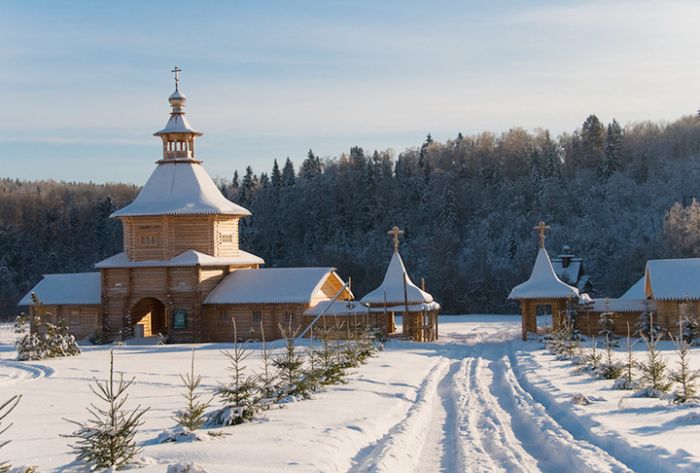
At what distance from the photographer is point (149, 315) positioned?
4016 cm

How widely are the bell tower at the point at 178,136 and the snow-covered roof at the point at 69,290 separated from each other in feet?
21.6

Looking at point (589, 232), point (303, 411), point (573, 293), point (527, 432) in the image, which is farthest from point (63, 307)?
point (589, 232)

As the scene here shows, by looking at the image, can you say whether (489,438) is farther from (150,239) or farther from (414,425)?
(150,239)

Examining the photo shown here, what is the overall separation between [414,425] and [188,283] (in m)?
24.2

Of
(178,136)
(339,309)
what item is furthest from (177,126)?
(339,309)

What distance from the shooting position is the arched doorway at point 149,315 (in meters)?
38.8

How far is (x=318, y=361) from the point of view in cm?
1812

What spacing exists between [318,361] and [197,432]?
6.97 meters

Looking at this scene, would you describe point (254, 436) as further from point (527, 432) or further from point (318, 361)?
point (318, 361)

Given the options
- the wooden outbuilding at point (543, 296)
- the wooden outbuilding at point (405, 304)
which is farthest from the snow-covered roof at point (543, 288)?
the wooden outbuilding at point (405, 304)

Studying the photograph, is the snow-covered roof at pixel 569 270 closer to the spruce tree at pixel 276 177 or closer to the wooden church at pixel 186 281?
the wooden church at pixel 186 281

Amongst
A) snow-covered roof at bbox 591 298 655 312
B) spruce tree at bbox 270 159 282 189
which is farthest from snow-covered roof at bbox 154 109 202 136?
spruce tree at bbox 270 159 282 189

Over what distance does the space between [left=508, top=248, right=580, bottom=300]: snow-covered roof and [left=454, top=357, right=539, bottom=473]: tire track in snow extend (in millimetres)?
14648

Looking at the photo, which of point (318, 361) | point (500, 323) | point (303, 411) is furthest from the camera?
point (500, 323)
